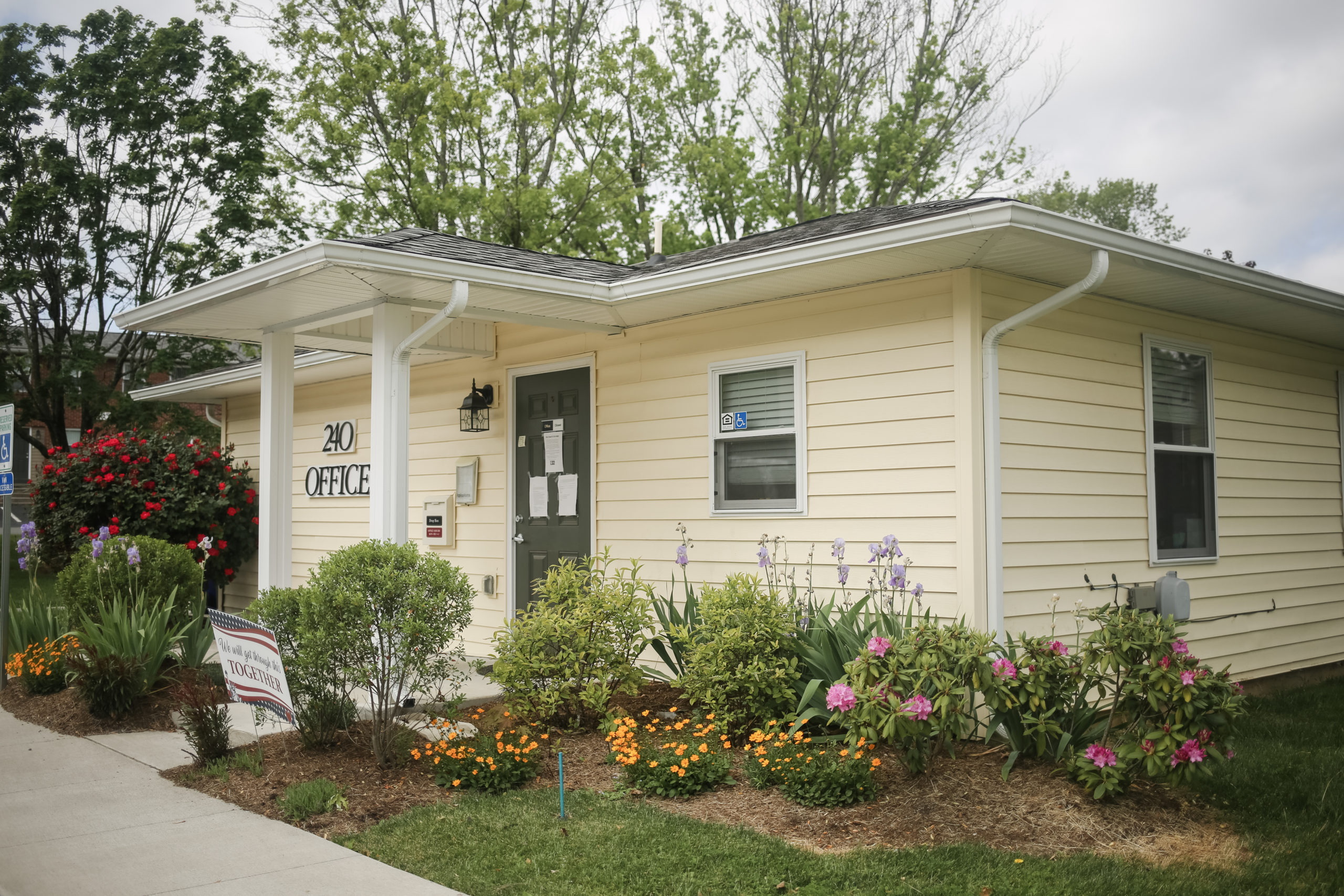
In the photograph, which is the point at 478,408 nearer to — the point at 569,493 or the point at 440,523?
the point at 440,523

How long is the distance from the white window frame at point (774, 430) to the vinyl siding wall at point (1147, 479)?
1.22 m

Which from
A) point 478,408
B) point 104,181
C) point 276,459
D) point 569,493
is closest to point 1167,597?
point 569,493

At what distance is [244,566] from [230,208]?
8.61m

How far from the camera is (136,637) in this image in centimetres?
664

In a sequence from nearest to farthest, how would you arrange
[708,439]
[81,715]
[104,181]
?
[81,715], [708,439], [104,181]

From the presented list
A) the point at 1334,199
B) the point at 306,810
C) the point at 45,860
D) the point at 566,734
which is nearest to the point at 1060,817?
the point at 566,734

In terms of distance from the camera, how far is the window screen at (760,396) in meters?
6.54

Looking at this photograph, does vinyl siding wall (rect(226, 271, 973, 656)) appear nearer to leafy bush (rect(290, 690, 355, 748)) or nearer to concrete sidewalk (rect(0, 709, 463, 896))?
leafy bush (rect(290, 690, 355, 748))

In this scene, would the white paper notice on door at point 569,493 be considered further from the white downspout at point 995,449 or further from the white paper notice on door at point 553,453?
the white downspout at point 995,449

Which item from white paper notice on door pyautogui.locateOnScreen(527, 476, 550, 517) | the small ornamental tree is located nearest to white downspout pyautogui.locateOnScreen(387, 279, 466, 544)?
white paper notice on door pyautogui.locateOnScreen(527, 476, 550, 517)

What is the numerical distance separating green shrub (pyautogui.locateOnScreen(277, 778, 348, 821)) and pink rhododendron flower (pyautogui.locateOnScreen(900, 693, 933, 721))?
2564mm

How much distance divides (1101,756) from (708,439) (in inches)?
131

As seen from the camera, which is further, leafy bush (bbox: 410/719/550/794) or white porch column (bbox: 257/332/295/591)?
white porch column (bbox: 257/332/295/591)

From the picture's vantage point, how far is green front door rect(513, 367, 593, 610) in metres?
7.88
